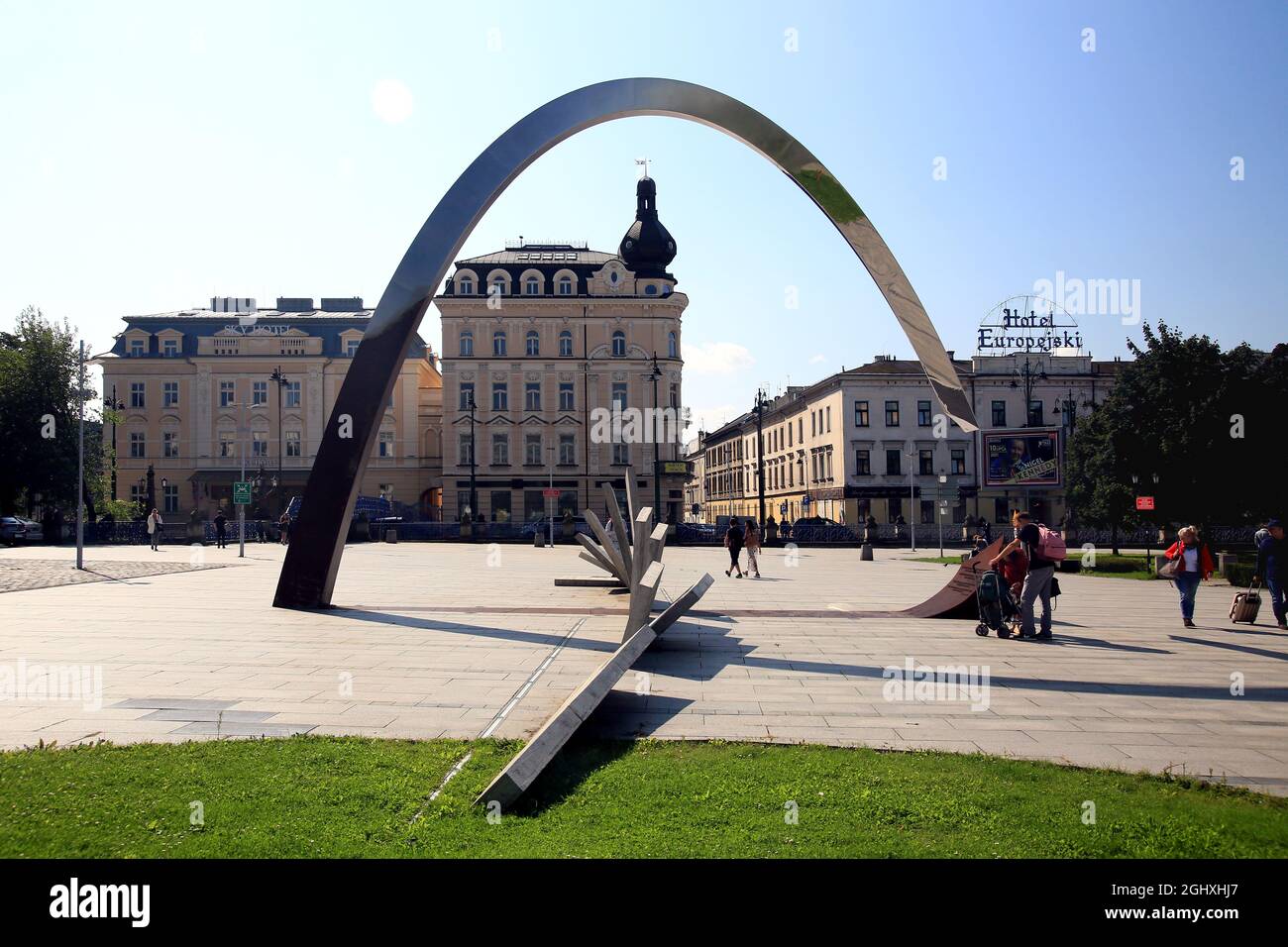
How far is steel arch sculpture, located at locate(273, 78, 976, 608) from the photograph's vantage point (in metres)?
15.1

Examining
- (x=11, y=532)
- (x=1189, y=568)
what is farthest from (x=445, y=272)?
(x=11, y=532)

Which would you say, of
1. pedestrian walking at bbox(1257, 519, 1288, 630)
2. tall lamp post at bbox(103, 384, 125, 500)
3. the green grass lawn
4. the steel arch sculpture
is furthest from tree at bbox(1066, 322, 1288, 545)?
tall lamp post at bbox(103, 384, 125, 500)

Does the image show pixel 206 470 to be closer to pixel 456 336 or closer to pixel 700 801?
pixel 456 336

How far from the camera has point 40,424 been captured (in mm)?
47656

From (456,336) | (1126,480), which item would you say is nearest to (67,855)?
(1126,480)

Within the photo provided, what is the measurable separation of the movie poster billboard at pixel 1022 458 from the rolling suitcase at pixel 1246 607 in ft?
91.7

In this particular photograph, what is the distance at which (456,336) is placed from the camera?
6056 cm

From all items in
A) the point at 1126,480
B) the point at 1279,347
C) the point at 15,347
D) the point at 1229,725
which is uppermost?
the point at 15,347

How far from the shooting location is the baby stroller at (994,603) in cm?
1260

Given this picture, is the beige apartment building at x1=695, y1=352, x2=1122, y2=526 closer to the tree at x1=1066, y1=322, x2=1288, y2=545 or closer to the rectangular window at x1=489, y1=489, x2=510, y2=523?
the rectangular window at x1=489, y1=489, x2=510, y2=523

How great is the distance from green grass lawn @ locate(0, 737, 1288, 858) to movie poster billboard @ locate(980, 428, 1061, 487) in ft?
126

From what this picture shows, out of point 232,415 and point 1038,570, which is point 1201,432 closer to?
point 1038,570

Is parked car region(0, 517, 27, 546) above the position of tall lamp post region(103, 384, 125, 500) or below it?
below

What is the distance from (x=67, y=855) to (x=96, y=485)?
51.8 meters
